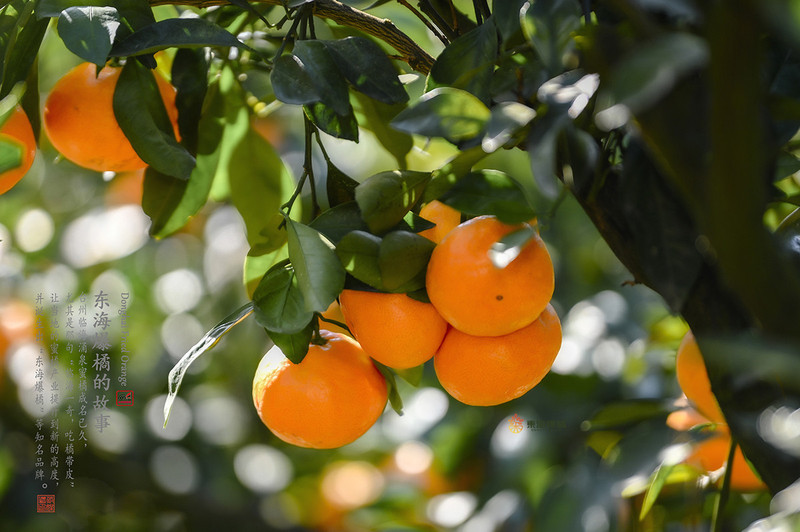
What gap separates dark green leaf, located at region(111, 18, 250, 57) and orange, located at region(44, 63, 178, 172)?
0.31ft

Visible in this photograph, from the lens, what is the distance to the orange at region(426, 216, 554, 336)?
0.43 metres

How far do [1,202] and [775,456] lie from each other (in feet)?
4.83

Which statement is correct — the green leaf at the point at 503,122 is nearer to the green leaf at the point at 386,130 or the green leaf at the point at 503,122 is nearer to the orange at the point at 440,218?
the orange at the point at 440,218

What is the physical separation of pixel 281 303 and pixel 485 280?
0.12 m

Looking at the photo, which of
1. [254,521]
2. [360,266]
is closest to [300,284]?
[360,266]

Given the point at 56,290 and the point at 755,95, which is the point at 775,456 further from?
the point at 56,290

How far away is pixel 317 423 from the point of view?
0.52 meters

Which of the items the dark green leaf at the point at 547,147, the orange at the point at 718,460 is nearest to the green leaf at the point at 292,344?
the dark green leaf at the point at 547,147

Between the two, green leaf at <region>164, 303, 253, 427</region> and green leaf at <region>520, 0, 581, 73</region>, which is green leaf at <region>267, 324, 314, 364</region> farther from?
green leaf at <region>520, 0, 581, 73</region>

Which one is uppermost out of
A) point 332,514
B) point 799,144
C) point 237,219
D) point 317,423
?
point 799,144

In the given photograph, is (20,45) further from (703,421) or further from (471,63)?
(703,421)

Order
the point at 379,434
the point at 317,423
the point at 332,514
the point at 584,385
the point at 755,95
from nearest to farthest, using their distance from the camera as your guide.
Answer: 1. the point at 755,95
2. the point at 317,423
3. the point at 584,385
4. the point at 332,514
5. the point at 379,434

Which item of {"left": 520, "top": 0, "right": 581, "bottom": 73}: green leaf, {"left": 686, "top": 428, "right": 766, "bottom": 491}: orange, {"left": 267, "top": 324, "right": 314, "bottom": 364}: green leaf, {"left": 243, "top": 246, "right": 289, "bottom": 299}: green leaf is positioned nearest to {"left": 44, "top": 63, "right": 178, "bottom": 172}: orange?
{"left": 243, "top": 246, "right": 289, "bottom": 299}: green leaf

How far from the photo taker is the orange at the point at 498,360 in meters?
0.48
